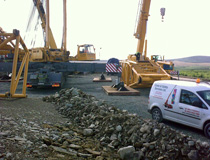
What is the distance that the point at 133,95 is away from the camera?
43.8ft

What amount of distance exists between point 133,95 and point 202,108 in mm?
7007

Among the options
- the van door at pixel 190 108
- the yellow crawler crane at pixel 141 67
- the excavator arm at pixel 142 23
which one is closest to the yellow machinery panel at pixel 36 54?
the yellow crawler crane at pixel 141 67

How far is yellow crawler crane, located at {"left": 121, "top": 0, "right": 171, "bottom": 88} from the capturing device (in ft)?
49.0

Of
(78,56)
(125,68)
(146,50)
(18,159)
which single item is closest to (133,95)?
(125,68)

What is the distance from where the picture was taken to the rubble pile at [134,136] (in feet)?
16.8

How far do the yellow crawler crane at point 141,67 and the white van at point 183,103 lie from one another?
22.3ft

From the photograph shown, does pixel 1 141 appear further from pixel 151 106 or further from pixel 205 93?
pixel 205 93

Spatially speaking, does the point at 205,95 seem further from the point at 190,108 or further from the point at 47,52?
the point at 47,52

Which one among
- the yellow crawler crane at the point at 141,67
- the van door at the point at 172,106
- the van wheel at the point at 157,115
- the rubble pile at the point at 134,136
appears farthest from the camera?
the yellow crawler crane at the point at 141,67

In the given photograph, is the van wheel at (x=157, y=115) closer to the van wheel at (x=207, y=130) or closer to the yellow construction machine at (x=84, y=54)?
the van wheel at (x=207, y=130)

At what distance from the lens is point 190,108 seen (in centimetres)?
672

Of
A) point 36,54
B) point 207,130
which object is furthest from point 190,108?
point 36,54

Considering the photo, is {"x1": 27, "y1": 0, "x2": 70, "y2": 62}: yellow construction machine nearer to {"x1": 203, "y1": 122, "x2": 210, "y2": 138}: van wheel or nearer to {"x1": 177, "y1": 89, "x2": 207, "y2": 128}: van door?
{"x1": 177, "y1": 89, "x2": 207, "y2": 128}: van door

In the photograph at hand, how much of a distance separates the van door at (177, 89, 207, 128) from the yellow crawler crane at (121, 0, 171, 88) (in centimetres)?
758
